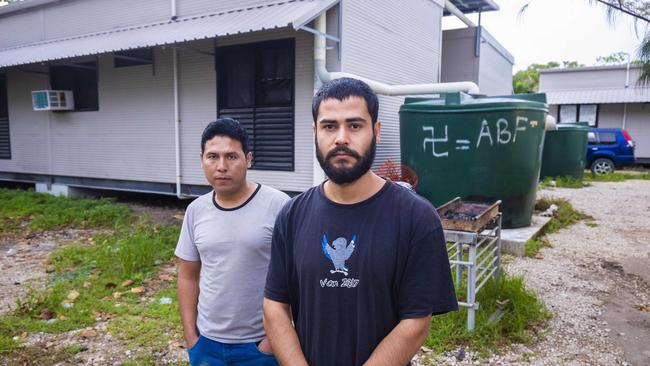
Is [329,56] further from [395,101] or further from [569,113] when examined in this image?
[569,113]

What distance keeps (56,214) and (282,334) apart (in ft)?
27.4

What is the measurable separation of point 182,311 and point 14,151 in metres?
11.9

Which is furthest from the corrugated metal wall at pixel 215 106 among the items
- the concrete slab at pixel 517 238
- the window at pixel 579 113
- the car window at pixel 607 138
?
the window at pixel 579 113

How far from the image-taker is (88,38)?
989cm

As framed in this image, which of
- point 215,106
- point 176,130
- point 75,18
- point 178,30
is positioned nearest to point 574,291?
point 215,106

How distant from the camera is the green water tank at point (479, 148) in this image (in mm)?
6086

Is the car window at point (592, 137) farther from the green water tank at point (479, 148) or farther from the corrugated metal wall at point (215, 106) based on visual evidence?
the corrugated metal wall at point (215, 106)

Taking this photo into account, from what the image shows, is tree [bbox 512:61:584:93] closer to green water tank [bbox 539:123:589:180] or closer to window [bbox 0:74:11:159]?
green water tank [bbox 539:123:589:180]

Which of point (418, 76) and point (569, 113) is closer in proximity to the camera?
point (418, 76)

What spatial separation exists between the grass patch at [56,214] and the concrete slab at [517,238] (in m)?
5.94

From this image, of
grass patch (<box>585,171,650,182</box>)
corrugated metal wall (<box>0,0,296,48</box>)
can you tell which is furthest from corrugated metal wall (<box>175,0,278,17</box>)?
grass patch (<box>585,171,650,182</box>)

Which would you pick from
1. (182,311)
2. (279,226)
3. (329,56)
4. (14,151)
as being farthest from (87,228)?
(279,226)

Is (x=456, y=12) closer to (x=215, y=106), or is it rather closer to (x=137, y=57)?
(x=215, y=106)

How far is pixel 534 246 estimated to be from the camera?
6.28m
